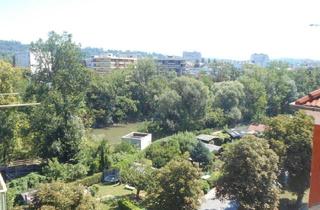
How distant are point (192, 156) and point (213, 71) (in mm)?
49122

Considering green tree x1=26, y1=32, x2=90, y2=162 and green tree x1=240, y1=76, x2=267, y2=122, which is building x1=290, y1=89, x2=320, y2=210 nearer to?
green tree x1=26, y1=32, x2=90, y2=162

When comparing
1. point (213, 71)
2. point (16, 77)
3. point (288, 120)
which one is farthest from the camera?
point (213, 71)

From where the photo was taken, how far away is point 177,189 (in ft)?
58.4

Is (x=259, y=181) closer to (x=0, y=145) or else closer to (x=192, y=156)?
(x=192, y=156)

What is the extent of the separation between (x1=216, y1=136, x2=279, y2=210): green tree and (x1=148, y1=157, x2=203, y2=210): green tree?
5.99 ft

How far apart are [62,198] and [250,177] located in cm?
886

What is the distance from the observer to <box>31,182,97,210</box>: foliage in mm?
13984

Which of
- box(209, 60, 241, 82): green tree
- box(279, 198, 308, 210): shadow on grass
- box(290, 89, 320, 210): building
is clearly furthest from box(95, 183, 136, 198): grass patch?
box(209, 60, 241, 82): green tree

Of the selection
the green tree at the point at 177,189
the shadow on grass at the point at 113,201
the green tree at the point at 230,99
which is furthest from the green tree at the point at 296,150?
the green tree at the point at 230,99

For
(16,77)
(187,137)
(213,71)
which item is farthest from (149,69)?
(16,77)

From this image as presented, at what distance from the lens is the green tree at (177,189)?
700 inches

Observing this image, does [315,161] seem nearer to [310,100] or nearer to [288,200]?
[310,100]

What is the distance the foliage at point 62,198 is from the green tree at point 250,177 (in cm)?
724

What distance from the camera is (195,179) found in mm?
18172
